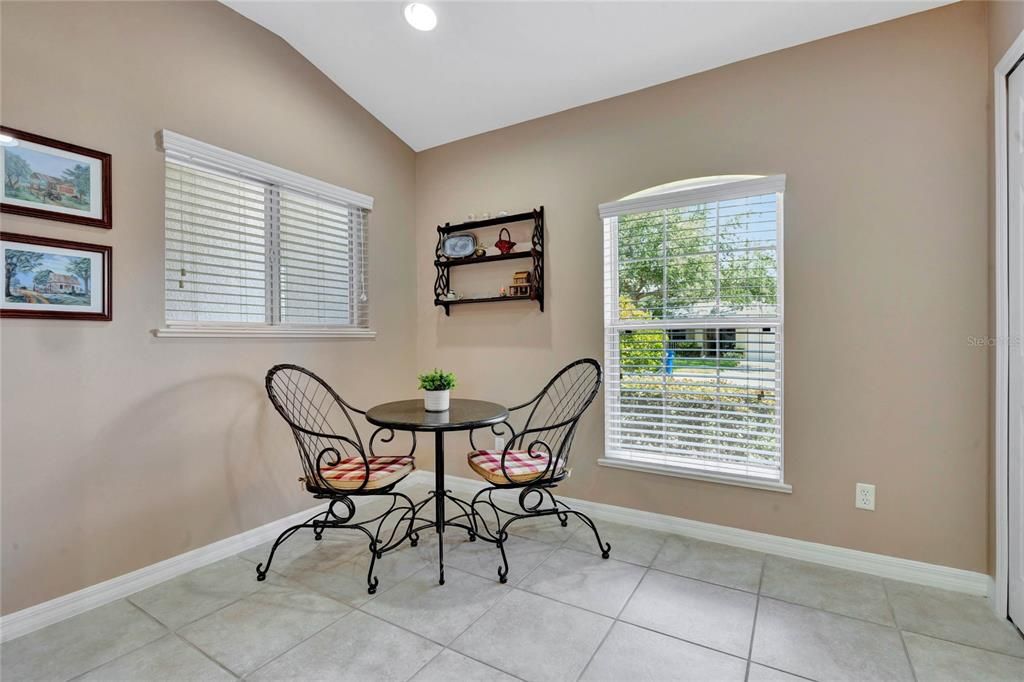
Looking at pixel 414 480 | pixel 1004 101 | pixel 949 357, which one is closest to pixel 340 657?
pixel 414 480

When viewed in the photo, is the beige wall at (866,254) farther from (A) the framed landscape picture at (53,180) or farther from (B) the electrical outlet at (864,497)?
(A) the framed landscape picture at (53,180)

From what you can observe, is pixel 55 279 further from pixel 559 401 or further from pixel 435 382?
pixel 559 401

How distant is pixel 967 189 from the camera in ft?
6.61

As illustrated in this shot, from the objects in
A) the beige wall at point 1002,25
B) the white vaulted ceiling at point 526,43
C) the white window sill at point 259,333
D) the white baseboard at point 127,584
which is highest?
the white vaulted ceiling at point 526,43

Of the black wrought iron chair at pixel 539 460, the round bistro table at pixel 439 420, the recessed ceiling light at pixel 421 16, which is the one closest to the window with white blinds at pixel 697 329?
the black wrought iron chair at pixel 539 460

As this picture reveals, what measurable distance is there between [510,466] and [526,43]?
229 cm

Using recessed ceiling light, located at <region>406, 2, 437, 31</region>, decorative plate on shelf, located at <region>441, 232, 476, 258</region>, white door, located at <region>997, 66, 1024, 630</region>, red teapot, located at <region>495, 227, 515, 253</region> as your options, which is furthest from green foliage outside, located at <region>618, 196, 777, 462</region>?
recessed ceiling light, located at <region>406, 2, 437, 31</region>

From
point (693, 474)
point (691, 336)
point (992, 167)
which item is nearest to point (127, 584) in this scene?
point (693, 474)

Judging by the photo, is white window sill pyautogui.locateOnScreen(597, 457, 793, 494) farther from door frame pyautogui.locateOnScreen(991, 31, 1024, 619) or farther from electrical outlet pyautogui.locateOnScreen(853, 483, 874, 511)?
door frame pyautogui.locateOnScreen(991, 31, 1024, 619)

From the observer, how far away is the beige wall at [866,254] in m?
2.03

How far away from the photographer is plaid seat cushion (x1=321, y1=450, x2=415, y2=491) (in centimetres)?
216

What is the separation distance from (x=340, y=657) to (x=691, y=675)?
4.01ft

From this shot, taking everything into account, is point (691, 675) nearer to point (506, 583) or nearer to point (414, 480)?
point (506, 583)

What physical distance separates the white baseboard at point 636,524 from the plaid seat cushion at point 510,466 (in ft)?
2.18
